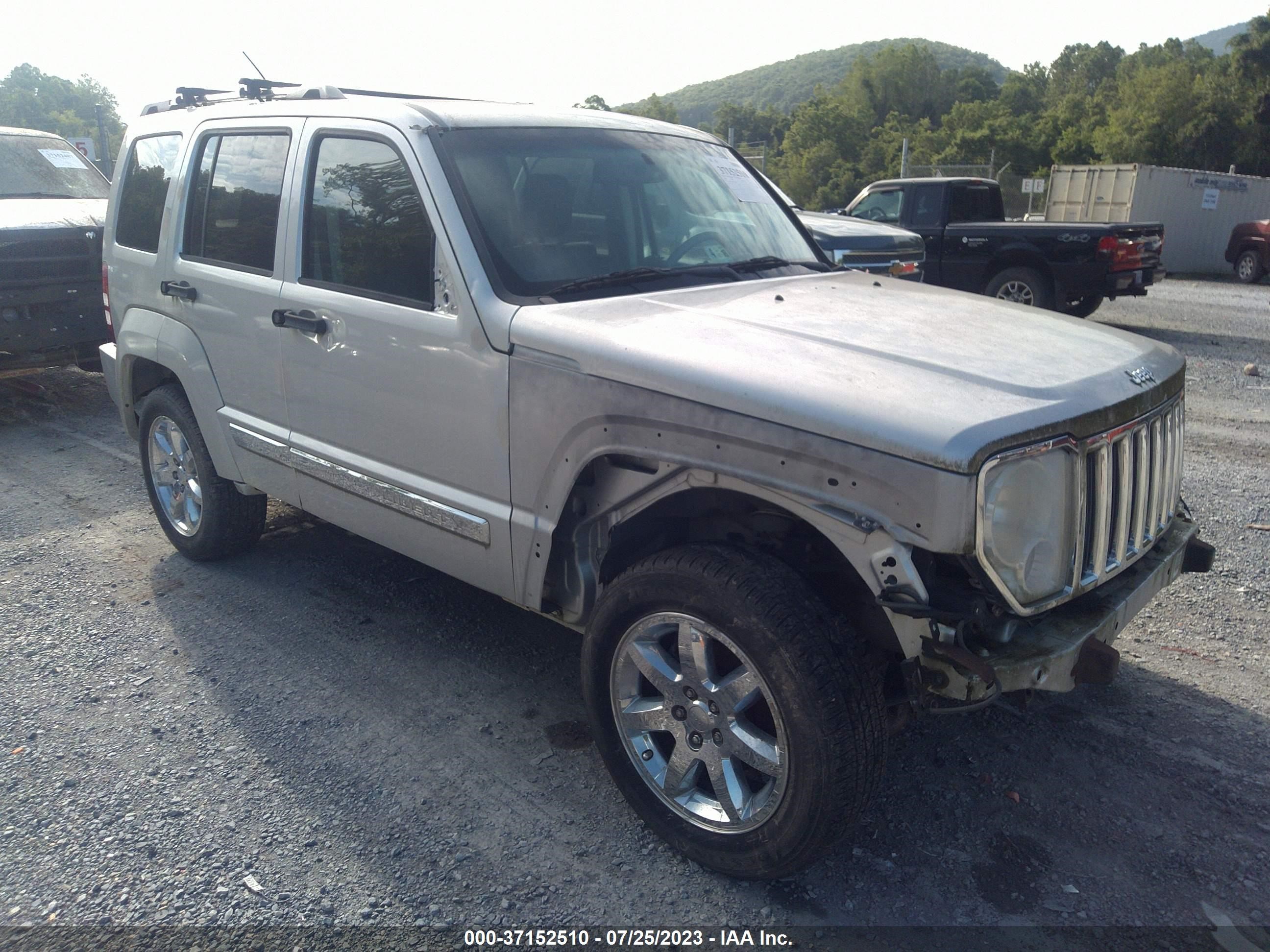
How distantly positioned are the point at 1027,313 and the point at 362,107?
2.56 metres

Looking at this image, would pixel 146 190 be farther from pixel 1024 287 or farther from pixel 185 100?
pixel 1024 287

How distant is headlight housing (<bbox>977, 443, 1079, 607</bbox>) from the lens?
7.64 feet

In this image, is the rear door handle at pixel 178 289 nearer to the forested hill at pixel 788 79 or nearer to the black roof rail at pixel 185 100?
the black roof rail at pixel 185 100

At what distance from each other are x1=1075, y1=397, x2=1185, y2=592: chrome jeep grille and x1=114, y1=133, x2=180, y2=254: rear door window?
4.25 metres

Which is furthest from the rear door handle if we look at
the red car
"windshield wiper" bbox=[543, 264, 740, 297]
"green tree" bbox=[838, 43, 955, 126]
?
"green tree" bbox=[838, 43, 955, 126]

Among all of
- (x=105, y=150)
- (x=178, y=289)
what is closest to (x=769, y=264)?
(x=178, y=289)

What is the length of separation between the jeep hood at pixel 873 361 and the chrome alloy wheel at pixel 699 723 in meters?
0.67

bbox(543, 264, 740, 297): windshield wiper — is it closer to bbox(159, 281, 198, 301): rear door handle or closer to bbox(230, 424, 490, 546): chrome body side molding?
bbox(230, 424, 490, 546): chrome body side molding

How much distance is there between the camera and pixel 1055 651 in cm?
254

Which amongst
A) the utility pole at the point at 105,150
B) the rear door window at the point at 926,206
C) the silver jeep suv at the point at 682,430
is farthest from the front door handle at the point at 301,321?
the utility pole at the point at 105,150

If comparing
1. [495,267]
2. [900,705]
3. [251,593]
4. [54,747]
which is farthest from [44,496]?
[900,705]

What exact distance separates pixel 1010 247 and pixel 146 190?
33.3ft

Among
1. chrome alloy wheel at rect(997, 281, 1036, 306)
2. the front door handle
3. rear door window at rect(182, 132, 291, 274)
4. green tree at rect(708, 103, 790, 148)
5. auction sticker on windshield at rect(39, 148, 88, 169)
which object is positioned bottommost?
chrome alloy wheel at rect(997, 281, 1036, 306)

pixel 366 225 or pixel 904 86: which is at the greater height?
pixel 904 86
